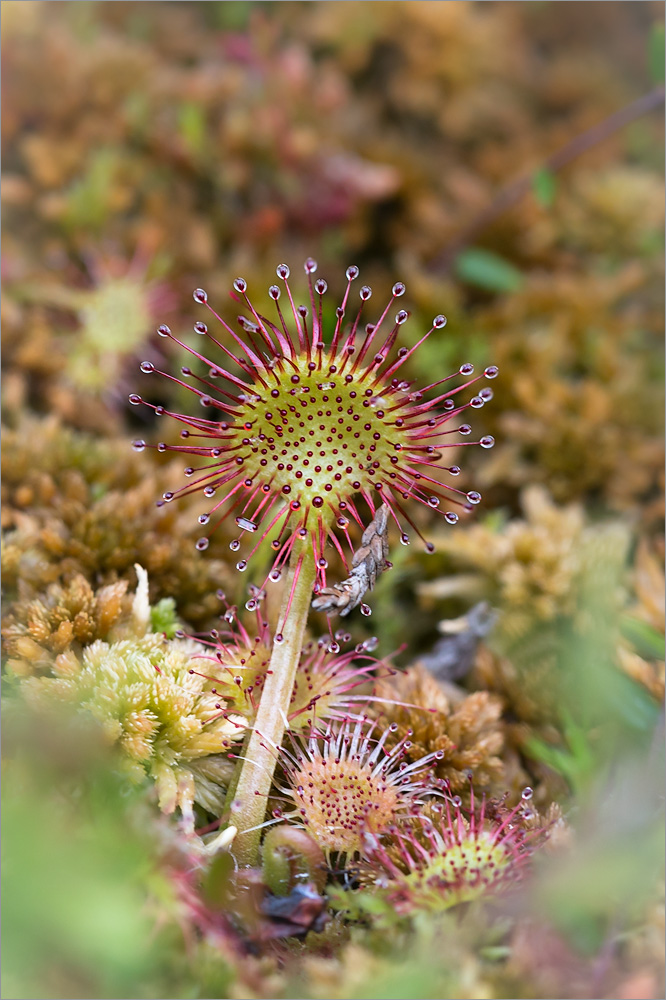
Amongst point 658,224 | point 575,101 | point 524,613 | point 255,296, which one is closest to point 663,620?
point 524,613

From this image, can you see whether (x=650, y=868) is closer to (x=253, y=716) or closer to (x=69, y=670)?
(x=253, y=716)

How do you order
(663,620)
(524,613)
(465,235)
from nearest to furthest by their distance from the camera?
(663,620) < (524,613) < (465,235)

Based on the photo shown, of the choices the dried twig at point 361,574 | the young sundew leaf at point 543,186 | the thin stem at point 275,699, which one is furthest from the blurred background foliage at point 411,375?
the dried twig at point 361,574

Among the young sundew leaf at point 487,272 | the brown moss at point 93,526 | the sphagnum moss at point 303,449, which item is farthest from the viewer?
the young sundew leaf at point 487,272

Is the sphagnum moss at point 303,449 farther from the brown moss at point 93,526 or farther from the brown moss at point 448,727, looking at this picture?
the brown moss at point 93,526

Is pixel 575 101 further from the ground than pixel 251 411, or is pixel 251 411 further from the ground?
pixel 575 101

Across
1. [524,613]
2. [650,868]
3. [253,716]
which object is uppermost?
[524,613]

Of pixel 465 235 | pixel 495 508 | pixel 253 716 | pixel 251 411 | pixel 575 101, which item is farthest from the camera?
pixel 575 101
